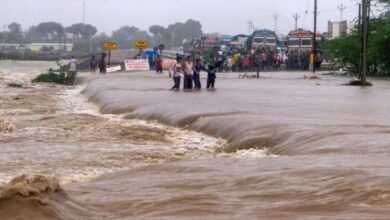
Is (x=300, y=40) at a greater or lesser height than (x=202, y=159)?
greater

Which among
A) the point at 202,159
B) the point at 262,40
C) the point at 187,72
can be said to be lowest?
the point at 202,159

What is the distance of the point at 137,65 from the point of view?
184 ft

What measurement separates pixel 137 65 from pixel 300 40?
16.8 meters

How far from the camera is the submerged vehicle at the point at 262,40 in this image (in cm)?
6969

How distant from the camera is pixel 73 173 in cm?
1248

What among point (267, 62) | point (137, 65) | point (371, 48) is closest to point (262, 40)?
point (267, 62)

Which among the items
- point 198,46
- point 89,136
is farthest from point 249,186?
point 198,46

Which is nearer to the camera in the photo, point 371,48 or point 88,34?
point 371,48

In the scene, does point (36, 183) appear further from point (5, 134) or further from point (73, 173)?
point (5, 134)

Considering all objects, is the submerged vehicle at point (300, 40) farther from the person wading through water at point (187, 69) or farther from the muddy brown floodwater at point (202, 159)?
the muddy brown floodwater at point (202, 159)

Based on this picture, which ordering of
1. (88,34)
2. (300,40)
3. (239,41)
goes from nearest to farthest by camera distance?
(300,40) → (239,41) → (88,34)

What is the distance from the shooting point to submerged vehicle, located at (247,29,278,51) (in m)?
69.7

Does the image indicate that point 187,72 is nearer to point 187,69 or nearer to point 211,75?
point 187,69

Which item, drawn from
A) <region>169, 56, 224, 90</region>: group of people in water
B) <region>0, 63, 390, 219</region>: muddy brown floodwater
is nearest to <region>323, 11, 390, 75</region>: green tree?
<region>169, 56, 224, 90</region>: group of people in water
